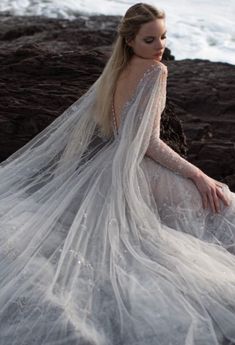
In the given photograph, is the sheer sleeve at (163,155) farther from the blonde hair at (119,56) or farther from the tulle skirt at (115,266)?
the blonde hair at (119,56)

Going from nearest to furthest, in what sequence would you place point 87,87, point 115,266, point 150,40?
point 115,266
point 150,40
point 87,87

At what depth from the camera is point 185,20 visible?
12000 mm

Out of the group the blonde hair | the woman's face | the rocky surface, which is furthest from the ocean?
the woman's face

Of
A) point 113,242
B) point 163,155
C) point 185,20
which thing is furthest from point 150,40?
point 185,20

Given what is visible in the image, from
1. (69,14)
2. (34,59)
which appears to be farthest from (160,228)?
(69,14)

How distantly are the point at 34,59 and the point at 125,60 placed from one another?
2.28 metres

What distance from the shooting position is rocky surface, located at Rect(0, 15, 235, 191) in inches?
164

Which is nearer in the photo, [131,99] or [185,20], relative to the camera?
[131,99]

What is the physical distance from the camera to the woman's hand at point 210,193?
2.78m

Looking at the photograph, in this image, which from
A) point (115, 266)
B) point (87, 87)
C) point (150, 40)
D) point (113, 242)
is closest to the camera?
point (115, 266)

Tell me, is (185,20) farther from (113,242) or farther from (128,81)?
(113,242)

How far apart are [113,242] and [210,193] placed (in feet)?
1.37

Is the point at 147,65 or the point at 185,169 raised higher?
the point at 147,65

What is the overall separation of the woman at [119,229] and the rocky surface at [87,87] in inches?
31.0
